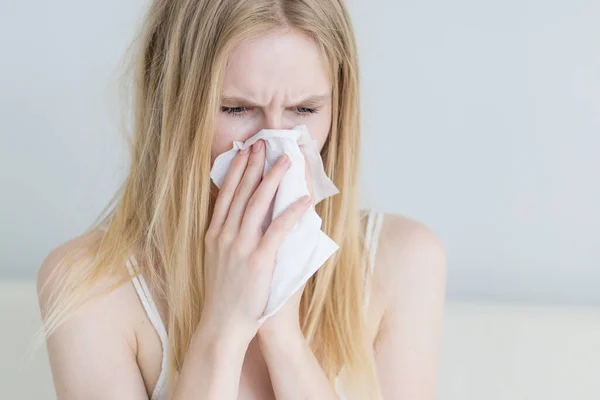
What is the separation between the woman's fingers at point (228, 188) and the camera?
1.25 metres

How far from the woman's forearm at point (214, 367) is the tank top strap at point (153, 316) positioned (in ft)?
0.38

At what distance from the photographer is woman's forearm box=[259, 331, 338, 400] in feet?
4.25

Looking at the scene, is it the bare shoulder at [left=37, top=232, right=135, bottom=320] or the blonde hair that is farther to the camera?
the bare shoulder at [left=37, top=232, right=135, bottom=320]

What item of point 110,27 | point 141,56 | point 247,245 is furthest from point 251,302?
point 110,27

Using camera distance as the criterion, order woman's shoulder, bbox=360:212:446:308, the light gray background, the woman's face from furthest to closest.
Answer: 1. the light gray background
2. woman's shoulder, bbox=360:212:446:308
3. the woman's face

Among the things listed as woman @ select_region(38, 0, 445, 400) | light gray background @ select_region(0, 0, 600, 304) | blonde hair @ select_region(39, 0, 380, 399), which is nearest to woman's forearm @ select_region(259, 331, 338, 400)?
woman @ select_region(38, 0, 445, 400)

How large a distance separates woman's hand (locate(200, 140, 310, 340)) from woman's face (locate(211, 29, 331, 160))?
38 millimetres

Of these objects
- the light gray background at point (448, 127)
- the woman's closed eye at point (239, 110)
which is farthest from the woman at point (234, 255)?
the light gray background at point (448, 127)

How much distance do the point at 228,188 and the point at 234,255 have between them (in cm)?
9

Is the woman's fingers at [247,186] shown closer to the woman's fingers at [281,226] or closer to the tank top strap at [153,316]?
the woman's fingers at [281,226]

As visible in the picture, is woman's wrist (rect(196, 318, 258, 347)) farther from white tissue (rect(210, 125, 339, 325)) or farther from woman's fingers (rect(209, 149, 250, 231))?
woman's fingers (rect(209, 149, 250, 231))

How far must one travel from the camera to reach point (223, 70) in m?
1.21

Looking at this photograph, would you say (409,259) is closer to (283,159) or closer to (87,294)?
(283,159)

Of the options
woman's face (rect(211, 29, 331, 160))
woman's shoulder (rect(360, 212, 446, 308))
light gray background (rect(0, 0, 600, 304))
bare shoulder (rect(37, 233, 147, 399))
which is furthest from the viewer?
light gray background (rect(0, 0, 600, 304))
